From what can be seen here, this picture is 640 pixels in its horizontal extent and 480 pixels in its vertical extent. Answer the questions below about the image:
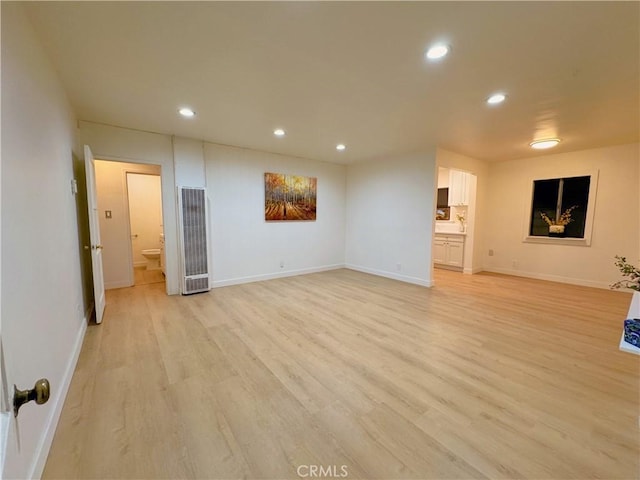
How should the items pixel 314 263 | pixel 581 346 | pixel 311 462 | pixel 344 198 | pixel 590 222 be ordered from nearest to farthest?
pixel 311 462
pixel 581 346
pixel 590 222
pixel 314 263
pixel 344 198

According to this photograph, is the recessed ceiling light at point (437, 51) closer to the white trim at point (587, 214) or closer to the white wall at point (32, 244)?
the white wall at point (32, 244)

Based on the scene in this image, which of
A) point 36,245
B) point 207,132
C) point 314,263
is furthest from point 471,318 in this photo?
point 207,132

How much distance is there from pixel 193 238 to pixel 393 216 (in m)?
3.57

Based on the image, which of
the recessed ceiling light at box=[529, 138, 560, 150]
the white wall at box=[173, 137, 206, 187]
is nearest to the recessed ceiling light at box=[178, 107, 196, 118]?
the white wall at box=[173, 137, 206, 187]

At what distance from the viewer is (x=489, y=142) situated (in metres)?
4.14

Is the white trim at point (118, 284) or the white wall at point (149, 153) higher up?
the white wall at point (149, 153)

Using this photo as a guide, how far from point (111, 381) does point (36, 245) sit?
3.67 ft

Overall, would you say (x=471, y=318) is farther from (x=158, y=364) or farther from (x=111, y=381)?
(x=111, y=381)

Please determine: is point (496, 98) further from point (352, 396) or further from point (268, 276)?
point (268, 276)

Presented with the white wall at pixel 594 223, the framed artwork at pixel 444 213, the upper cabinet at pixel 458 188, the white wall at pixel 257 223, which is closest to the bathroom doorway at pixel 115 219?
the white wall at pixel 257 223

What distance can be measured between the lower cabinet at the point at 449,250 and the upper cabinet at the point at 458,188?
0.77m

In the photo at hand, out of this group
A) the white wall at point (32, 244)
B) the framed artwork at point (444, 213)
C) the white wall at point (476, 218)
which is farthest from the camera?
the framed artwork at point (444, 213)

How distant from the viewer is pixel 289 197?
5.25 m

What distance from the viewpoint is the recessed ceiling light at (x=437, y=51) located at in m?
1.83
